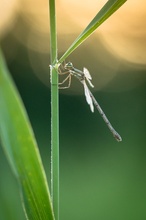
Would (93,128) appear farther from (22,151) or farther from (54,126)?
(22,151)

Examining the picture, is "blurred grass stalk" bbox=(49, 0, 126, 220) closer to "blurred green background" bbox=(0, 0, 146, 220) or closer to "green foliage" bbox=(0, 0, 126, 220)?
"green foliage" bbox=(0, 0, 126, 220)

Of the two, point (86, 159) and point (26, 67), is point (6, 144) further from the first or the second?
point (26, 67)

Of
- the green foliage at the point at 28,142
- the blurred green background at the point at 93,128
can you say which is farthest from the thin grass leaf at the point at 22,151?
the blurred green background at the point at 93,128

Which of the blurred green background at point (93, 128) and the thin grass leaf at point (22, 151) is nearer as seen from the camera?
the thin grass leaf at point (22, 151)

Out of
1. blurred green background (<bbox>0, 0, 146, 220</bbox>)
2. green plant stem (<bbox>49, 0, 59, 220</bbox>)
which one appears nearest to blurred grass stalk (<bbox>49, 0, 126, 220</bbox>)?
green plant stem (<bbox>49, 0, 59, 220</bbox>)

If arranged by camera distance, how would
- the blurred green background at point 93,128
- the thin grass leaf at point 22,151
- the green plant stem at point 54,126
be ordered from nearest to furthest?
the thin grass leaf at point 22,151 < the green plant stem at point 54,126 < the blurred green background at point 93,128

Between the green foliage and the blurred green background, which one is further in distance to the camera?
the blurred green background

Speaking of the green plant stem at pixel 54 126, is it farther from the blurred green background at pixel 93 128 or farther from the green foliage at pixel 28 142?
the blurred green background at pixel 93 128
